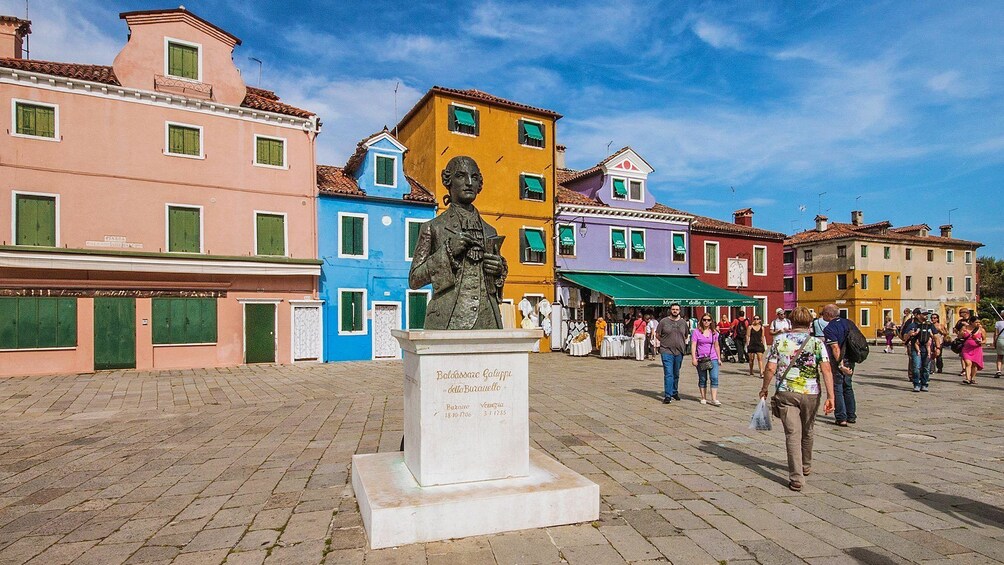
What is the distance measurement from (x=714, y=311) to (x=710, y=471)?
24.7 metres

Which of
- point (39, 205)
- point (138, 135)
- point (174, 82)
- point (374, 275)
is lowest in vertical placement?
point (374, 275)

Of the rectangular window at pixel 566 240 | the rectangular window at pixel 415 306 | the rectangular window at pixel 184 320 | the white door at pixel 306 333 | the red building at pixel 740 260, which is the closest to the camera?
the rectangular window at pixel 184 320

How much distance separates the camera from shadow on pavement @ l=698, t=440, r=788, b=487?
19.3 feet

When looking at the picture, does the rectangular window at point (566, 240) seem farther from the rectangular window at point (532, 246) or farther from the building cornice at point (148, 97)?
the building cornice at point (148, 97)

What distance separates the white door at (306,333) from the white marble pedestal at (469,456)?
16.6 m

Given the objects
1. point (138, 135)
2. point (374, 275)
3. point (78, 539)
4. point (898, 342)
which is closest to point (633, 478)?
point (78, 539)

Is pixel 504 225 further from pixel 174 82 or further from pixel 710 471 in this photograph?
pixel 710 471

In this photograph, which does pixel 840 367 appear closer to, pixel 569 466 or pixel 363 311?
pixel 569 466

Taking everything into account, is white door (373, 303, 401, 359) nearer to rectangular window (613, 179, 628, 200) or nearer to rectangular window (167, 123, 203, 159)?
rectangular window (167, 123, 203, 159)

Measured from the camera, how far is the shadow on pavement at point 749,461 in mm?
5875

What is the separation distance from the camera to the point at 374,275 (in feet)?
72.0

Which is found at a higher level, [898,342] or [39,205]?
[39,205]

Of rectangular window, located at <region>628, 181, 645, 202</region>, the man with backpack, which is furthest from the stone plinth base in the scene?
rectangular window, located at <region>628, 181, 645, 202</region>

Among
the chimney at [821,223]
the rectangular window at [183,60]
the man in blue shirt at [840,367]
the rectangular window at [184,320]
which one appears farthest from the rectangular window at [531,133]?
the chimney at [821,223]
